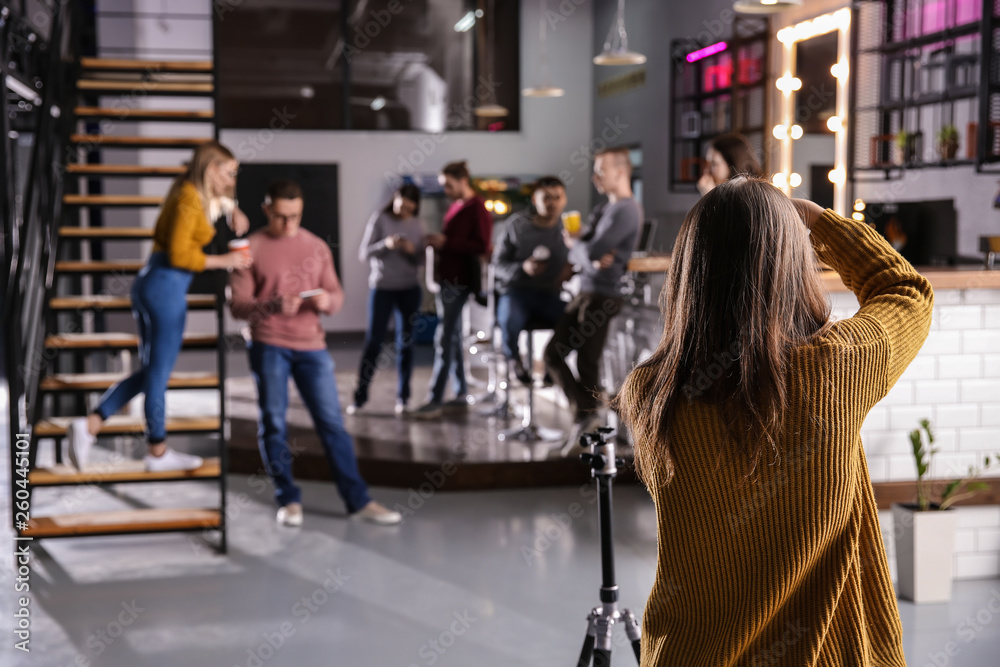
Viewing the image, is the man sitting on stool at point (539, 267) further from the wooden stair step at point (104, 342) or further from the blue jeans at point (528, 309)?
the wooden stair step at point (104, 342)

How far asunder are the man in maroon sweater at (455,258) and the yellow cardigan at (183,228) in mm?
2325

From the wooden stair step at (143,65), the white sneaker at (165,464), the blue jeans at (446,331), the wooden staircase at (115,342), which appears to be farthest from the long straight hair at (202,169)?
the blue jeans at (446,331)

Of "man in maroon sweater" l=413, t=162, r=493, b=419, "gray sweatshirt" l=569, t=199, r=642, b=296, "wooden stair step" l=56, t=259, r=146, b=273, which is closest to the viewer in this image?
"wooden stair step" l=56, t=259, r=146, b=273

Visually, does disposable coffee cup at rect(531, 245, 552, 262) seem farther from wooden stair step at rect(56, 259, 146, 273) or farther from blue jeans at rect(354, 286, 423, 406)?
wooden stair step at rect(56, 259, 146, 273)

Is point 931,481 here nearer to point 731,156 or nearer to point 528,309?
point 731,156

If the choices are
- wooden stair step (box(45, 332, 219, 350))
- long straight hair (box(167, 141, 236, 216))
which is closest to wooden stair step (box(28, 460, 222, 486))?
wooden stair step (box(45, 332, 219, 350))

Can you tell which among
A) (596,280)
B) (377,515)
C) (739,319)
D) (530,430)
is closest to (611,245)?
(596,280)

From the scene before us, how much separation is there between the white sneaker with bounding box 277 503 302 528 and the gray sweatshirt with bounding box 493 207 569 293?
1.90 metres

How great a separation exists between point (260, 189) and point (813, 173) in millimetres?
6878

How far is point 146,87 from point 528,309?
2458 mm

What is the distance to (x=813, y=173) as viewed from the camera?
6.48 metres

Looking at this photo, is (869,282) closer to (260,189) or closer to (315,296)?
(315,296)

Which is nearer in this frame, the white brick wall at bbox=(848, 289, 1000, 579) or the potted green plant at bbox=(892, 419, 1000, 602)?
the potted green plant at bbox=(892, 419, 1000, 602)

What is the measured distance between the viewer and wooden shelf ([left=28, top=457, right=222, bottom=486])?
13.6ft
